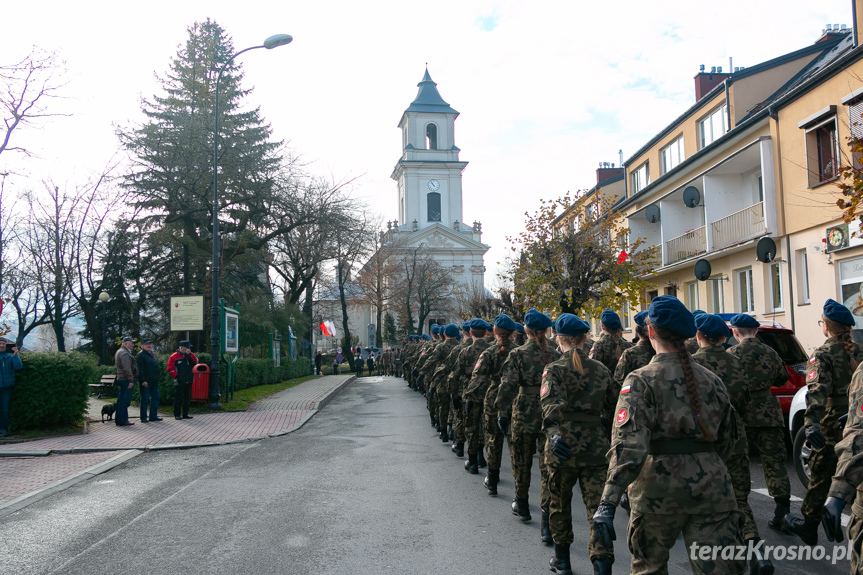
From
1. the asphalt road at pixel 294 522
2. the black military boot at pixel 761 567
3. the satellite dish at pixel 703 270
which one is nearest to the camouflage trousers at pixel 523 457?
the asphalt road at pixel 294 522

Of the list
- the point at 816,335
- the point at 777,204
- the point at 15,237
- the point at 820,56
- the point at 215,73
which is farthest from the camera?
the point at 15,237

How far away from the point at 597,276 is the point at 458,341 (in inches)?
376

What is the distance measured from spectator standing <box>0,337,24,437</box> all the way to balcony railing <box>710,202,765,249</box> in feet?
59.8

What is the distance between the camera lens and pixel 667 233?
26.0 metres

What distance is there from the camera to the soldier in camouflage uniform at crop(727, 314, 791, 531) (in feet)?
19.2

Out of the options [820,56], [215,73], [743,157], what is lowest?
[743,157]

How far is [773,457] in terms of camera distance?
5875mm

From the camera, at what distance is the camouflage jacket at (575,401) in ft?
15.8

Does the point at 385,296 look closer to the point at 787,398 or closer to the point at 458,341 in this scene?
the point at 458,341

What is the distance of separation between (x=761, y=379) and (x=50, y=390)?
11.8m

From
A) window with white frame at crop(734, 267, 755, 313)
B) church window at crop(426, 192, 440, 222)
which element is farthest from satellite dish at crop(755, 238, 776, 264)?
church window at crop(426, 192, 440, 222)

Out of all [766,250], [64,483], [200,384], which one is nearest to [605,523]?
[64,483]

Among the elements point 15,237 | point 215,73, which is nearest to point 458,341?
point 215,73

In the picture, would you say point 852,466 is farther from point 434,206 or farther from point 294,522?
point 434,206
